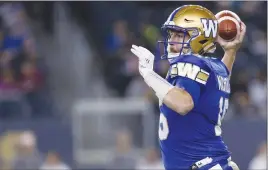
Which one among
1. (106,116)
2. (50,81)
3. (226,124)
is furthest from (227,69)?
(50,81)

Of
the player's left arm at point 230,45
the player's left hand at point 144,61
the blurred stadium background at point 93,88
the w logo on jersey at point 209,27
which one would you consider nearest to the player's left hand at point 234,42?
the player's left arm at point 230,45

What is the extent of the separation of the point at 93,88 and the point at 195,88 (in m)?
8.21

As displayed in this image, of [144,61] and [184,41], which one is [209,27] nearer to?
[184,41]

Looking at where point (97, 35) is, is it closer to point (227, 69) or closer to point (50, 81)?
point (50, 81)

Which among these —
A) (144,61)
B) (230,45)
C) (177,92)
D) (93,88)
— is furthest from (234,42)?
(93,88)

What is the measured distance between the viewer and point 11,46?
12.7 metres

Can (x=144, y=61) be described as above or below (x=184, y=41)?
below

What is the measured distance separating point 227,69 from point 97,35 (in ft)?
25.4

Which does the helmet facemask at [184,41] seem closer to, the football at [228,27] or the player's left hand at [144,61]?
the player's left hand at [144,61]

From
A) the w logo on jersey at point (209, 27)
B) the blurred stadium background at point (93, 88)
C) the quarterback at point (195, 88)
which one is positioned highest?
the w logo on jersey at point (209, 27)

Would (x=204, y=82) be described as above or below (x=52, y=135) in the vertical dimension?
above

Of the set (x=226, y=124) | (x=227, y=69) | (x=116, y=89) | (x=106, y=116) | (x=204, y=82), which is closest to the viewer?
(x=204, y=82)

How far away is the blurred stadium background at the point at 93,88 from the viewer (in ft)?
35.8

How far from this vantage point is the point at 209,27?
17.2 feet
